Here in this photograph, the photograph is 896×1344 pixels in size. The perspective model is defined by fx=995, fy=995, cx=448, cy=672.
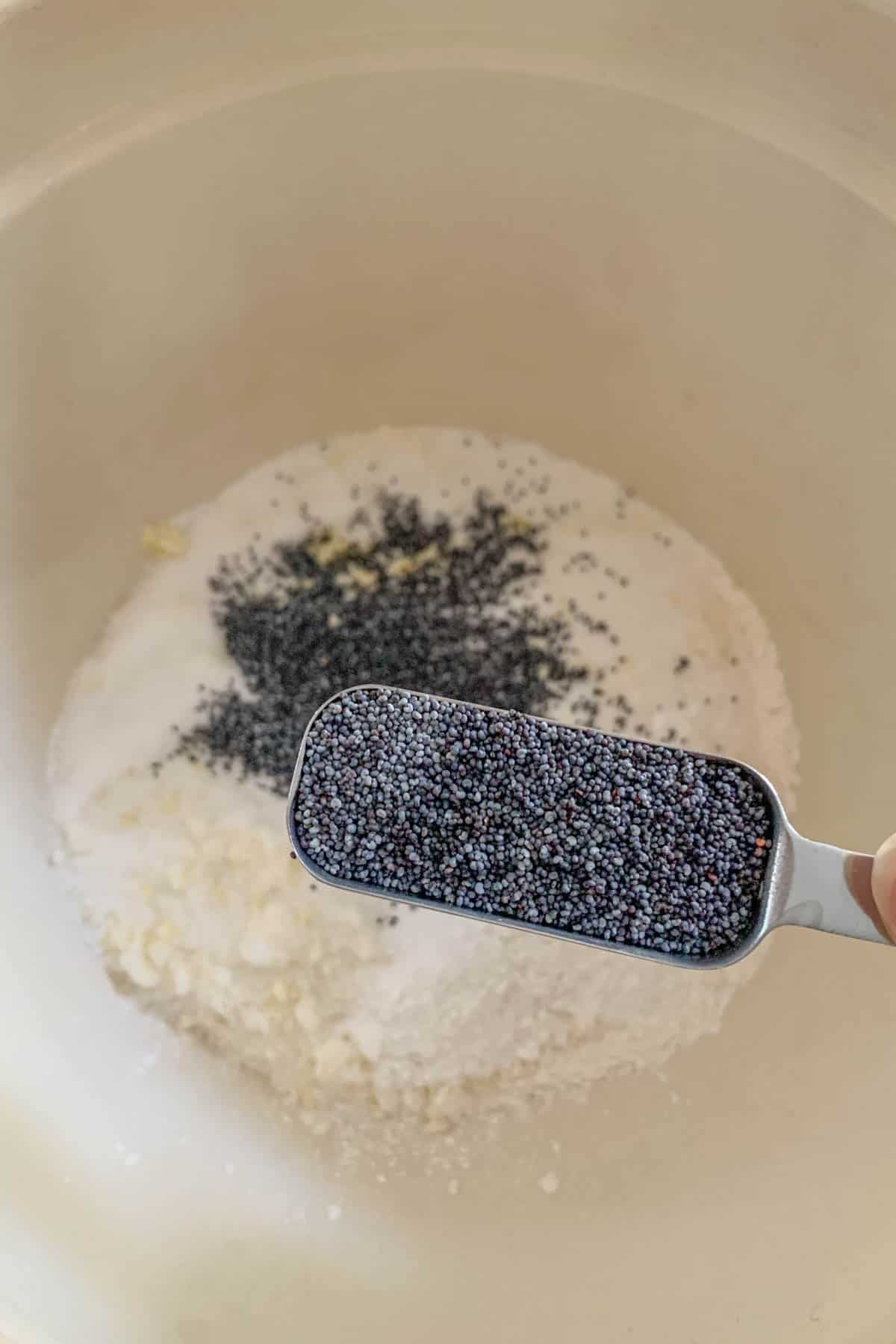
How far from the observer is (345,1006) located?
3.80ft

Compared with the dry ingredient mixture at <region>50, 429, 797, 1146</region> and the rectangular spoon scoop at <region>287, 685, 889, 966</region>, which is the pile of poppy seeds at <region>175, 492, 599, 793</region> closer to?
the dry ingredient mixture at <region>50, 429, 797, 1146</region>

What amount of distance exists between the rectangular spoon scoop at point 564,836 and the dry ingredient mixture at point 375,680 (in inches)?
12.7

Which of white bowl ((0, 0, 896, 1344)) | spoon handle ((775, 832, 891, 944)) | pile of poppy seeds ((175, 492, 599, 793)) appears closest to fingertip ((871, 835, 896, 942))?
spoon handle ((775, 832, 891, 944))

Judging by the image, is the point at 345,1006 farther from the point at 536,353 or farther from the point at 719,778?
the point at 536,353

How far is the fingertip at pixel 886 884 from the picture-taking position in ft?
2.50

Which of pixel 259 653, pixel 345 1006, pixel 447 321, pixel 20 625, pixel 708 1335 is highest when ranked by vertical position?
pixel 447 321

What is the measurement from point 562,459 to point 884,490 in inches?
18.1

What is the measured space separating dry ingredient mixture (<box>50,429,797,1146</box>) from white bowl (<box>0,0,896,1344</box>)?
0.19ft

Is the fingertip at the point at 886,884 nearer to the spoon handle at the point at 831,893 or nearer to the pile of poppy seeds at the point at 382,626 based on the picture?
the spoon handle at the point at 831,893

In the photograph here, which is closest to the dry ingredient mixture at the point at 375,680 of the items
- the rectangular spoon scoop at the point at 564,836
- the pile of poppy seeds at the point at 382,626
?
the pile of poppy seeds at the point at 382,626

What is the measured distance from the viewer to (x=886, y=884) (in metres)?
0.77

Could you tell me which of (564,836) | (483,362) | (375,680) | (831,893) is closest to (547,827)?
(564,836)

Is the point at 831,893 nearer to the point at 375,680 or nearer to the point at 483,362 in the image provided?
the point at 375,680

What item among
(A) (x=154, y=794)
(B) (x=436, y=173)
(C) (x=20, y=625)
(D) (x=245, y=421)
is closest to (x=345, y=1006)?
(A) (x=154, y=794)
